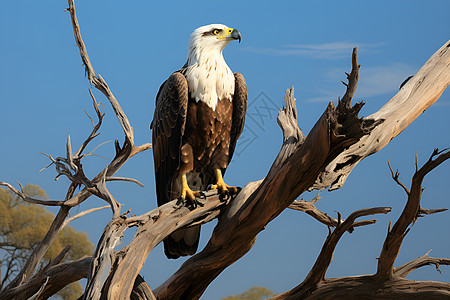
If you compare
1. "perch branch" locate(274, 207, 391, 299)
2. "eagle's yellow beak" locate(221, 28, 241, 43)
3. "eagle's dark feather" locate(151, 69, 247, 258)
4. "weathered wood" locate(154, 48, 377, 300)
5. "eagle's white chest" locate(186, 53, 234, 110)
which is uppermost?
"eagle's yellow beak" locate(221, 28, 241, 43)

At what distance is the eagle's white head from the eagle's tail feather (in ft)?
3.89

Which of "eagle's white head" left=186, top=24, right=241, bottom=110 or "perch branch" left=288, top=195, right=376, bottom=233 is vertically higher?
"eagle's white head" left=186, top=24, right=241, bottom=110

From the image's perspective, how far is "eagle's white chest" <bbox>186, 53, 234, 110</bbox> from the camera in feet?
13.4

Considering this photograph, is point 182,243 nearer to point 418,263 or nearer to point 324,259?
point 324,259

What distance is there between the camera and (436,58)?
14.9ft

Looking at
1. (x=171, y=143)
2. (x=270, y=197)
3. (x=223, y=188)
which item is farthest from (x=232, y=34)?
(x=270, y=197)

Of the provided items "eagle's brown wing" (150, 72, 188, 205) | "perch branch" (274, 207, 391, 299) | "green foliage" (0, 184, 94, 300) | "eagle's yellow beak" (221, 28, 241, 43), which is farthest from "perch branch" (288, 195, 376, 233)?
"green foliage" (0, 184, 94, 300)

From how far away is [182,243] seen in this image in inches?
172

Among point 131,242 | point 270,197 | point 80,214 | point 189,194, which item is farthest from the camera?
point 80,214

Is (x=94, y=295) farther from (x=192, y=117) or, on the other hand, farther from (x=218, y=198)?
(x=192, y=117)

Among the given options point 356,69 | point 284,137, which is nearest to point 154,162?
point 284,137

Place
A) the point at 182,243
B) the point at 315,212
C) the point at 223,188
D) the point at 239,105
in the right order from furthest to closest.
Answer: the point at 315,212
the point at 182,243
the point at 239,105
the point at 223,188

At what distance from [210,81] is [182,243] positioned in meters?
1.51

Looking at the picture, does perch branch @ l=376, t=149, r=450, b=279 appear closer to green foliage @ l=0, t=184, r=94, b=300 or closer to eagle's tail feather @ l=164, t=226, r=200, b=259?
eagle's tail feather @ l=164, t=226, r=200, b=259
